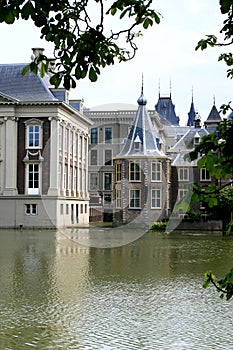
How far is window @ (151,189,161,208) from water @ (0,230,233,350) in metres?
23.6

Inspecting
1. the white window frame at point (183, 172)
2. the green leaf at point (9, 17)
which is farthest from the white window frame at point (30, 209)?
the green leaf at point (9, 17)

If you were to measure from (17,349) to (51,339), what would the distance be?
2.78 ft

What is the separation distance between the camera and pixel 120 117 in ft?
246

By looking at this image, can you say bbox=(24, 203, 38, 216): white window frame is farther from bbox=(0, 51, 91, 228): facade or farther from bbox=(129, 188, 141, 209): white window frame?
bbox=(129, 188, 141, 209): white window frame

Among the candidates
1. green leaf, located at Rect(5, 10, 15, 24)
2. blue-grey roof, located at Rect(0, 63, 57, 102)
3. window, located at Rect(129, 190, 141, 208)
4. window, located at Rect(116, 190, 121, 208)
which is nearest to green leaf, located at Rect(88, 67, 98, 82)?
green leaf, located at Rect(5, 10, 15, 24)

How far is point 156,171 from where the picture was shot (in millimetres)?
50219

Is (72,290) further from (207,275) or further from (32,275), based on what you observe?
(207,275)

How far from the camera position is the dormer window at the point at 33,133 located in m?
48.1

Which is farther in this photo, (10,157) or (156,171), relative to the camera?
(156,171)

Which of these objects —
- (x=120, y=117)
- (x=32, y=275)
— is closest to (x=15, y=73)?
(x=120, y=117)

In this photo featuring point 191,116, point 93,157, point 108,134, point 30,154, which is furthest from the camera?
point 191,116

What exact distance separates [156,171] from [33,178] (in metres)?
10.6

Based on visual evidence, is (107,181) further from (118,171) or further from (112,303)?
(112,303)

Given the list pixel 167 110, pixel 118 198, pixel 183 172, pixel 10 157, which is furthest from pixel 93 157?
pixel 167 110
